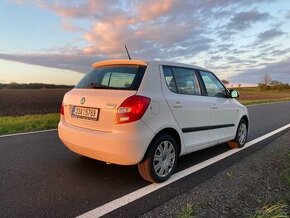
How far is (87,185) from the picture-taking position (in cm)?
470

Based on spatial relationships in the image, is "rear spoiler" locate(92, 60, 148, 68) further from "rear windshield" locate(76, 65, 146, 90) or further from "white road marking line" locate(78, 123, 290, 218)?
"white road marking line" locate(78, 123, 290, 218)

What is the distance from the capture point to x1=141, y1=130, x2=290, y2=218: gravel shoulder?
3.96 metres

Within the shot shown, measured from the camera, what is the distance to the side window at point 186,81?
215 inches

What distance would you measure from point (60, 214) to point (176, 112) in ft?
7.44

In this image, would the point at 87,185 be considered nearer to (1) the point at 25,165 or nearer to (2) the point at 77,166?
(2) the point at 77,166

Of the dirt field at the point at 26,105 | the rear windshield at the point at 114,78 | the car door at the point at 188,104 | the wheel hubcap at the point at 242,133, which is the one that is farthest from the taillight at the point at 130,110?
the dirt field at the point at 26,105

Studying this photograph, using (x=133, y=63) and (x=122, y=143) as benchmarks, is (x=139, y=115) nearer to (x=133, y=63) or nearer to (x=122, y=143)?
(x=122, y=143)

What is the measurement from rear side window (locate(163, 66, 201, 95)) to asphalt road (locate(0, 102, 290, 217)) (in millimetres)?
1304

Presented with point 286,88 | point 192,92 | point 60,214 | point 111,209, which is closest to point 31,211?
point 60,214

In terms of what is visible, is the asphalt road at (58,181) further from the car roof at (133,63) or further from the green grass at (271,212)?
the car roof at (133,63)

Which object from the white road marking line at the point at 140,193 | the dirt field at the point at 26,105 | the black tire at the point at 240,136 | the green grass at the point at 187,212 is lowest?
the dirt field at the point at 26,105

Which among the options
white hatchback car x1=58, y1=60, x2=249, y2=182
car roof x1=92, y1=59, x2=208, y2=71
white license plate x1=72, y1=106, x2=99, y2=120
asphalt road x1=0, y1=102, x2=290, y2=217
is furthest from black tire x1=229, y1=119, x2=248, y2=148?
white license plate x1=72, y1=106, x2=99, y2=120

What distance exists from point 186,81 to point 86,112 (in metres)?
1.75

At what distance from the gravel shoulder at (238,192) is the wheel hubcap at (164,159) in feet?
1.75
